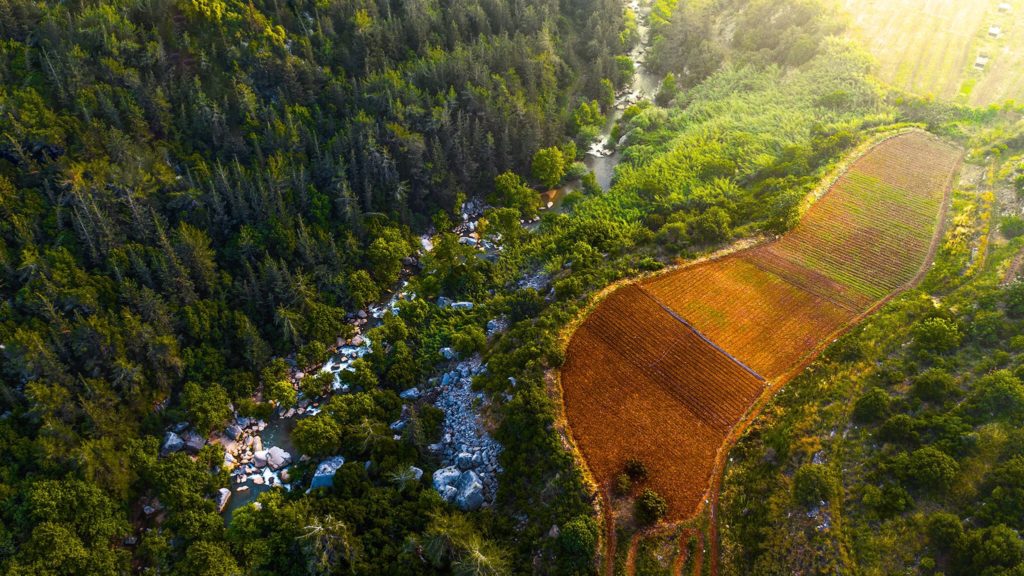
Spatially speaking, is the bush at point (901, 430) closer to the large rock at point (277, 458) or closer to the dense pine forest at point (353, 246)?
the dense pine forest at point (353, 246)

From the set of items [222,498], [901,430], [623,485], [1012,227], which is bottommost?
[222,498]

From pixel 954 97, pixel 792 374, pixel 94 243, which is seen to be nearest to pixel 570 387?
pixel 792 374

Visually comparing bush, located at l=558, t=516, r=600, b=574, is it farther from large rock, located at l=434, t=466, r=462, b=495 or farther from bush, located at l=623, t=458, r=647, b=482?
large rock, located at l=434, t=466, r=462, b=495

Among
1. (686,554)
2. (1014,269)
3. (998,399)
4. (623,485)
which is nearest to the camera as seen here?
(686,554)

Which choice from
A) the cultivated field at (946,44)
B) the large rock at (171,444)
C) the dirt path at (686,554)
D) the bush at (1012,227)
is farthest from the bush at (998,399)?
the large rock at (171,444)

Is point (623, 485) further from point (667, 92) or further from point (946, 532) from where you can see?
point (667, 92)

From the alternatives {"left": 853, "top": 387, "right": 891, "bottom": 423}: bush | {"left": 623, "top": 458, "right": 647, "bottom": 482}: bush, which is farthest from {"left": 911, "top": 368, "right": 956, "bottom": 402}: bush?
{"left": 623, "top": 458, "right": 647, "bottom": 482}: bush

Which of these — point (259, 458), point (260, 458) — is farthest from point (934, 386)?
point (259, 458)
